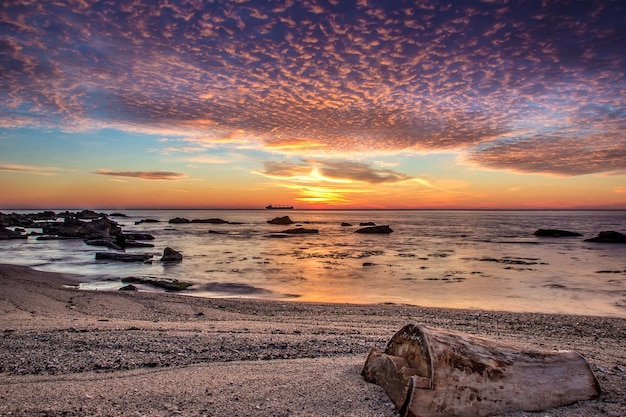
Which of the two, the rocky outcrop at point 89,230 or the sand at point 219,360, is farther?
the rocky outcrop at point 89,230

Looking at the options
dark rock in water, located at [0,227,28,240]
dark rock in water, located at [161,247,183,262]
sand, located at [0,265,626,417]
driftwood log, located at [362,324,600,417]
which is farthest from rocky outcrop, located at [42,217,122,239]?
driftwood log, located at [362,324,600,417]

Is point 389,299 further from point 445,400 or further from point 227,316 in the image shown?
point 445,400

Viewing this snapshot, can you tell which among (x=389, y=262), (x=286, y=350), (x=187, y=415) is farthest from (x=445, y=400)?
(x=389, y=262)

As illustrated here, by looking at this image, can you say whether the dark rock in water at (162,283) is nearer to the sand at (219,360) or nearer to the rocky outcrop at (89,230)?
the sand at (219,360)

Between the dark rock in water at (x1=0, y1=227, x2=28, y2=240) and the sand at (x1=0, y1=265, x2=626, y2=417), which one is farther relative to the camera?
the dark rock in water at (x1=0, y1=227, x2=28, y2=240)

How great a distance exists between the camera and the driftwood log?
3.78 meters

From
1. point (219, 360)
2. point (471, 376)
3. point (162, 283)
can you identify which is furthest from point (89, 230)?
point (471, 376)

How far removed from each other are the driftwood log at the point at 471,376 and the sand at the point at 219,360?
0.49 ft

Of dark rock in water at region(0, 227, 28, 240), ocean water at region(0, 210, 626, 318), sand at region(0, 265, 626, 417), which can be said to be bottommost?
ocean water at region(0, 210, 626, 318)

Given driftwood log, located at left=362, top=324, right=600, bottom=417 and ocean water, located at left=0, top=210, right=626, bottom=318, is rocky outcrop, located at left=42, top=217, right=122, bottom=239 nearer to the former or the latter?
ocean water, located at left=0, top=210, right=626, bottom=318

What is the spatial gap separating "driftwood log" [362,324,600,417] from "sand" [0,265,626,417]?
5.8 inches

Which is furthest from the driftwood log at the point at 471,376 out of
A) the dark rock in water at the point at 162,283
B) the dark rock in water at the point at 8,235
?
the dark rock in water at the point at 8,235

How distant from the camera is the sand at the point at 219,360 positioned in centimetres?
402

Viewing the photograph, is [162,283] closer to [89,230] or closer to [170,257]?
[170,257]
